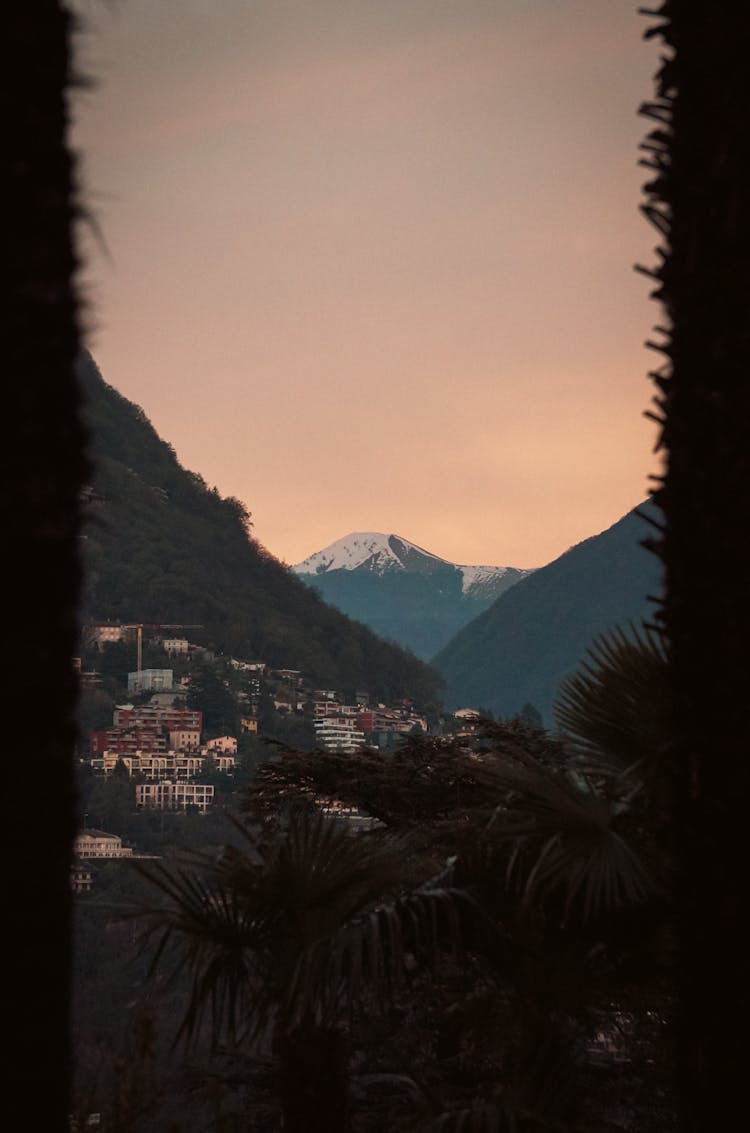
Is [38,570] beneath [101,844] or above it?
above

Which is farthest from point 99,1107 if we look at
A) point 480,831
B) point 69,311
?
point 69,311

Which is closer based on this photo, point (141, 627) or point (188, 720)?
point (188, 720)

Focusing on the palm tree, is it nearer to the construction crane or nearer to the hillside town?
the hillside town

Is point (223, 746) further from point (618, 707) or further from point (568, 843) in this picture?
point (568, 843)

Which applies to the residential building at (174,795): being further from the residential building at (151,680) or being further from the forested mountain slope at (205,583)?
the forested mountain slope at (205,583)

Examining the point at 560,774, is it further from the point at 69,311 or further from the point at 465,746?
the point at 465,746

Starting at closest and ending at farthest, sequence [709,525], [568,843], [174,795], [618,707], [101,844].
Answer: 1. [709,525]
2. [568,843]
3. [618,707]
4. [101,844]
5. [174,795]

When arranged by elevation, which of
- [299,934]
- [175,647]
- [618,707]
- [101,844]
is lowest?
[101,844]

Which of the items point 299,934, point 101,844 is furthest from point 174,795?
point 299,934
